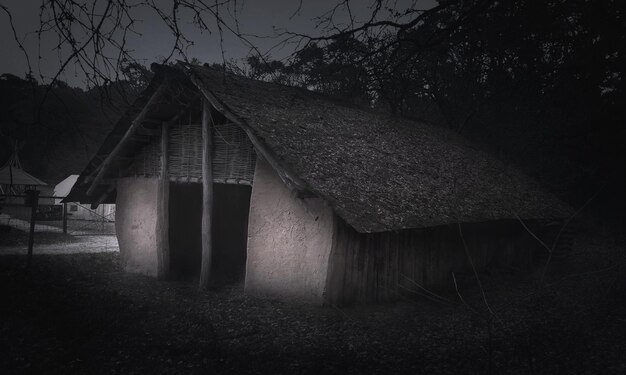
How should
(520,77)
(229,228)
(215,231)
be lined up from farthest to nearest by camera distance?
(229,228) → (215,231) → (520,77)

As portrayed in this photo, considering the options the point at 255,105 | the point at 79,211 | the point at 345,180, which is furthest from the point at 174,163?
the point at 79,211

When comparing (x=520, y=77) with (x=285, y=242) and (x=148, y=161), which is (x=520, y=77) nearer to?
(x=285, y=242)

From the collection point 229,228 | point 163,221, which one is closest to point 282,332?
point 163,221

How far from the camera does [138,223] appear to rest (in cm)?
971

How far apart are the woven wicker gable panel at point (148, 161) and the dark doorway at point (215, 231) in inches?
24.8

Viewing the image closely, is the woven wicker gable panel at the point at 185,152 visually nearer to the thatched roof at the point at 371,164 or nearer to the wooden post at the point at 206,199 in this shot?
the wooden post at the point at 206,199

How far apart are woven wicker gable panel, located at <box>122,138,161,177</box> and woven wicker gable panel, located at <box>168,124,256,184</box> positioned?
506 millimetres

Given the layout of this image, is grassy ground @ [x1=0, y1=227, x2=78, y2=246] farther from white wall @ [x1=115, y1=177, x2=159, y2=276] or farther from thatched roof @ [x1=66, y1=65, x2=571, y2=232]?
thatched roof @ [x1=66, y1=65, x2=571, y2=232]

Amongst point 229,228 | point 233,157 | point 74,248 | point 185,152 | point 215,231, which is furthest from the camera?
point 74,248

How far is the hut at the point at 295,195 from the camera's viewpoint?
6.73 meters

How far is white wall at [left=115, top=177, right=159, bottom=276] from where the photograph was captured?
9344 millimetres

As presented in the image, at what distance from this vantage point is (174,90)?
26.8 feet

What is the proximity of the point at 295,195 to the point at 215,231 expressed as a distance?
4.50m

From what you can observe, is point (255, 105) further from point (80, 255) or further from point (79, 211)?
point (79, 211)
